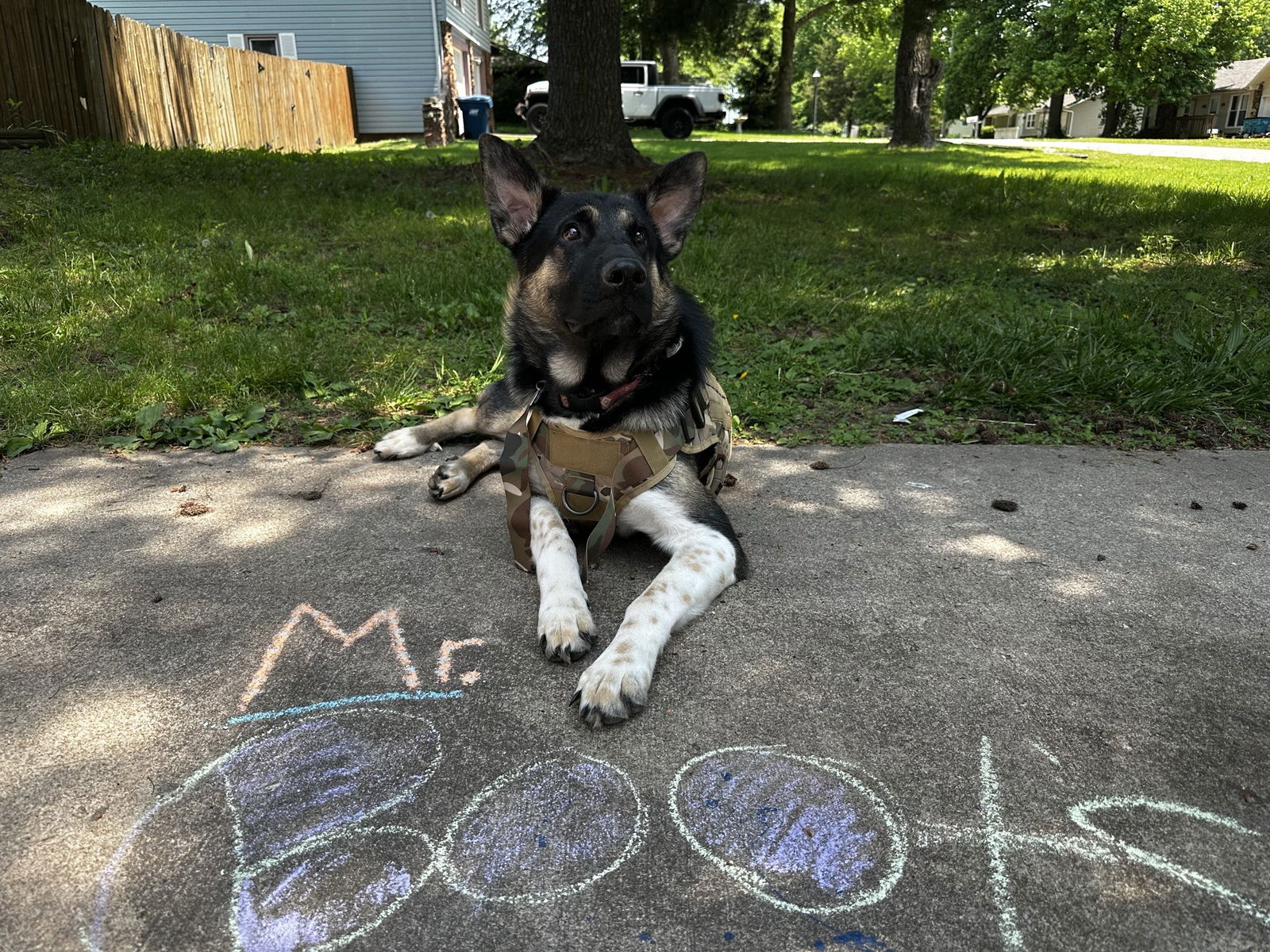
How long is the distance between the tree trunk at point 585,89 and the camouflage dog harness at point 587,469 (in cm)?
770

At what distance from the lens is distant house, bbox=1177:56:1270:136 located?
222 ft

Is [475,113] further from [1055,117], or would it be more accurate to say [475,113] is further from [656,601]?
A: [1055,117]

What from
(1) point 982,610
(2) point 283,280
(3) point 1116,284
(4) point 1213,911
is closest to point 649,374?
(1) point 982,610

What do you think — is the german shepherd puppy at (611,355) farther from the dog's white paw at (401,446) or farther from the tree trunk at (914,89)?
the tree trunk at (914,89)

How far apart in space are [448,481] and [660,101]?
1196 inches

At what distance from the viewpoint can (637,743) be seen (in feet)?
7.23

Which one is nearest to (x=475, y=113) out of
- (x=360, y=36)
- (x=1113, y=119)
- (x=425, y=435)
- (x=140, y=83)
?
(x=360, y=36)

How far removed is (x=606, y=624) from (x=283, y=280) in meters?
5.29

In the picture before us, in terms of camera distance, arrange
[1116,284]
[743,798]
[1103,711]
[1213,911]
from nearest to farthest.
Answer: [1213,911]
[743,798]
[1103,711]
[1116,284]

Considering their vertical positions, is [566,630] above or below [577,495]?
below

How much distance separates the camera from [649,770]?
2100 millimetres

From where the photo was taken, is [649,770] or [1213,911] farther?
[649,770]

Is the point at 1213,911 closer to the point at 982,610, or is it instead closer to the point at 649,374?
the point at 982,610

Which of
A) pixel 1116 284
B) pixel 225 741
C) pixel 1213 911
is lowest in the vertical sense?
pixel 1213 911
